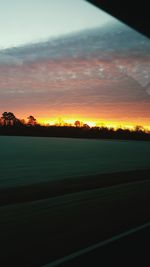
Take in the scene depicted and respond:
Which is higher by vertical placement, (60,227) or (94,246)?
(94,246)

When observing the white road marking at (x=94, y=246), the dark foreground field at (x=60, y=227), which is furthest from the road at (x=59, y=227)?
the white road marking at (x=94, y=246)

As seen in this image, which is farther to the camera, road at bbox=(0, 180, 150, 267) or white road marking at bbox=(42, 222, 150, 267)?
road at bbox=(0, 180, 150, 267)

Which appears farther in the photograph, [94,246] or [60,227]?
[60,227]

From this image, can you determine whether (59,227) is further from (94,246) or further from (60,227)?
(94,246)

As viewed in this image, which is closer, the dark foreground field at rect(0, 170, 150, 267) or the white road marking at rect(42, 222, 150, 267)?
the white road marking at rect(42, 222, 150, 267)

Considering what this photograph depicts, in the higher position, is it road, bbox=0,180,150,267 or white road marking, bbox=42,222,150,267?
white road marking, bbox=42,222,150,267

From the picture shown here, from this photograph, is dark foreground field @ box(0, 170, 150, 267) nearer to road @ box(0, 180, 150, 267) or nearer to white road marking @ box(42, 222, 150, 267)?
road @ box(0, 180, 150, 267)

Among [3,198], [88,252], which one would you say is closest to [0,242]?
[88,252]

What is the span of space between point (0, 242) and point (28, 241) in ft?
1.69

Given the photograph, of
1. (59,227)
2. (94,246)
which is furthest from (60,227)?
(94,246)

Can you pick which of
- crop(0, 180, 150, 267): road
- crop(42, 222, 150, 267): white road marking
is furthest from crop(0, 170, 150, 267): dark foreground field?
crop(42, 222, 150, 267): white road marking

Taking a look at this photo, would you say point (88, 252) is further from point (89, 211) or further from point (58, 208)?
point (58, 208)

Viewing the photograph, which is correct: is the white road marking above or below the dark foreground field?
above

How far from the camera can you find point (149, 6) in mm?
5859
